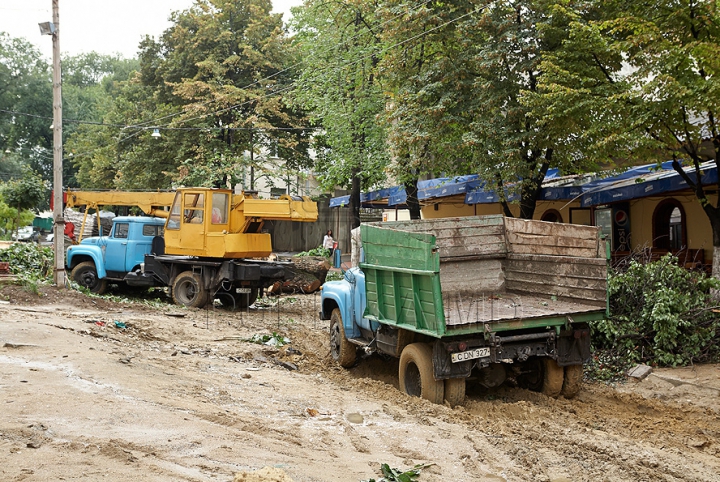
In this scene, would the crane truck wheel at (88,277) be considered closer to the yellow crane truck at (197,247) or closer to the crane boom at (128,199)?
Answer: the yellow crane truck at (197,247)

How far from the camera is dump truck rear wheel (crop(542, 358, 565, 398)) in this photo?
26.1 ft

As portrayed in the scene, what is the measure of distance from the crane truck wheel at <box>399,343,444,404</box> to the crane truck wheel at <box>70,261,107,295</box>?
42.4 feet

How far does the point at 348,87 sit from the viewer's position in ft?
→ 74.9

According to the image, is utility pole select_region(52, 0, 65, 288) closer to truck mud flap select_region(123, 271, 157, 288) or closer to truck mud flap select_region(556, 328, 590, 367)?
truck mud flap select_region(123, 271, 157, 288)

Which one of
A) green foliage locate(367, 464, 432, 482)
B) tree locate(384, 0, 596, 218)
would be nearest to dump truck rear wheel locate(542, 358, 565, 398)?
green foliage locate(367, 464, 432, 482)

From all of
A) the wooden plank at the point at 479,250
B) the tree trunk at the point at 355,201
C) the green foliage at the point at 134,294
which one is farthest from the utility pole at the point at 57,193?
the tree trunk at the point at 355,201

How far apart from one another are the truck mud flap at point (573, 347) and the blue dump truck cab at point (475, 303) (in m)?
0.01

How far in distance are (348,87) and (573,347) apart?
54.3 ft

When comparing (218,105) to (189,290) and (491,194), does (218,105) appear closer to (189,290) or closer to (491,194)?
(189,290)

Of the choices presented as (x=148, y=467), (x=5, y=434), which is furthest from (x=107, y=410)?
(x=148, y=467)

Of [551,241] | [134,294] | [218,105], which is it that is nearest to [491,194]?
[551,241]

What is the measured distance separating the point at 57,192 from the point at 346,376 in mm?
10110

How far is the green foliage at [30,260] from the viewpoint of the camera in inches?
688

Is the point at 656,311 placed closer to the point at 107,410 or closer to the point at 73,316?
the point at 107,410
